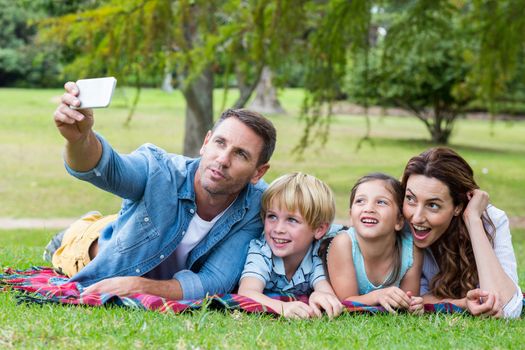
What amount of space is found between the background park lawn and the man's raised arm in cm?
75

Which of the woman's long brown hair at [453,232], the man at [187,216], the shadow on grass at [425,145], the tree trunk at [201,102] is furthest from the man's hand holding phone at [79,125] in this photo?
the shadow on grass at [425,145]

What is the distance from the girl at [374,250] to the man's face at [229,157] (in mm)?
664

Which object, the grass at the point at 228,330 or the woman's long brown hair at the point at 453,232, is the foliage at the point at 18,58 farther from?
the grass at the point at 228,330

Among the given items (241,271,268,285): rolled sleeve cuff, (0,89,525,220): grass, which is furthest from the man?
(0,89,525,220): grass

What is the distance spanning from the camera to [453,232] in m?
4.79

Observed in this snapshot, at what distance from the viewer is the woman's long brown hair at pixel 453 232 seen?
4676 mm

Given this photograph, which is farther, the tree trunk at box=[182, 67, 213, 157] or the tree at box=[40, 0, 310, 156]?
the tree trunk at box=[182, 67, 213, 157]

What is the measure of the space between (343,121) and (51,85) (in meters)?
16.5

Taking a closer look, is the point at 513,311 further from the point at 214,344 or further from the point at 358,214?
Answer: the point at 214,344

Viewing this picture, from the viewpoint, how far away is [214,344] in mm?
3521

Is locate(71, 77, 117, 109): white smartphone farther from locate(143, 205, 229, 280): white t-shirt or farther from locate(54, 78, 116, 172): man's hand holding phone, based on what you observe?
locate(143, 205, 229, 280): white t-shirt

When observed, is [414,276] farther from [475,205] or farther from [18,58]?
[18,58]

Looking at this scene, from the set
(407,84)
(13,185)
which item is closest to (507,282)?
(13,185)

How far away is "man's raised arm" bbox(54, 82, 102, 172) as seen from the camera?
386cm
